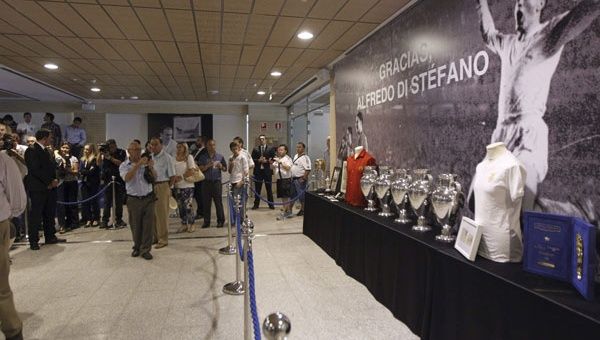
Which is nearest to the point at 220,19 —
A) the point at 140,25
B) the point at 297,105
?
the point at 140,25

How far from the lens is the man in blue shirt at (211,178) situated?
20.3 feet

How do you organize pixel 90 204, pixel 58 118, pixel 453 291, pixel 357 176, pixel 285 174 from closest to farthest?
1. pixel 453 291
2. pixel 357 176
3. pixel 90 204
4. pixel 285 174
5. pixel 58 118

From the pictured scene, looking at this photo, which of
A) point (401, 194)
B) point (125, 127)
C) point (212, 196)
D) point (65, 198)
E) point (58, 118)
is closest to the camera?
point (401, 194)

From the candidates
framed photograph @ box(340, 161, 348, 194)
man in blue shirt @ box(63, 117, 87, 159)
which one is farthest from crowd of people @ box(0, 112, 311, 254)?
framed photograph @ box(340, 161, 348, 194)

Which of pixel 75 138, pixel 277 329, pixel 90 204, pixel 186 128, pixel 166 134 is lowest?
pixel 90 204

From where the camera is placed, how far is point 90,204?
6.63m

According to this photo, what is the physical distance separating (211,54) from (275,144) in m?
6.38

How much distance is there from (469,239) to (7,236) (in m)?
2.93

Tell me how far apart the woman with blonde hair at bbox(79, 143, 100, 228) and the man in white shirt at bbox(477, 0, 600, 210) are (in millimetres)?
6304

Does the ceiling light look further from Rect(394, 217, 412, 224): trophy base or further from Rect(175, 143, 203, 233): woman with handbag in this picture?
Rect(394, 217, 412, 224): trophy base

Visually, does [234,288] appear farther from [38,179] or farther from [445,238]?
[38,179]

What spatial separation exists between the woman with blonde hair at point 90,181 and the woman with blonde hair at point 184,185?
1.76 meters

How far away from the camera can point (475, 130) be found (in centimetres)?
273

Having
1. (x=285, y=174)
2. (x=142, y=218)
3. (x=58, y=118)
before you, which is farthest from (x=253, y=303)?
(x=58, y=118)
